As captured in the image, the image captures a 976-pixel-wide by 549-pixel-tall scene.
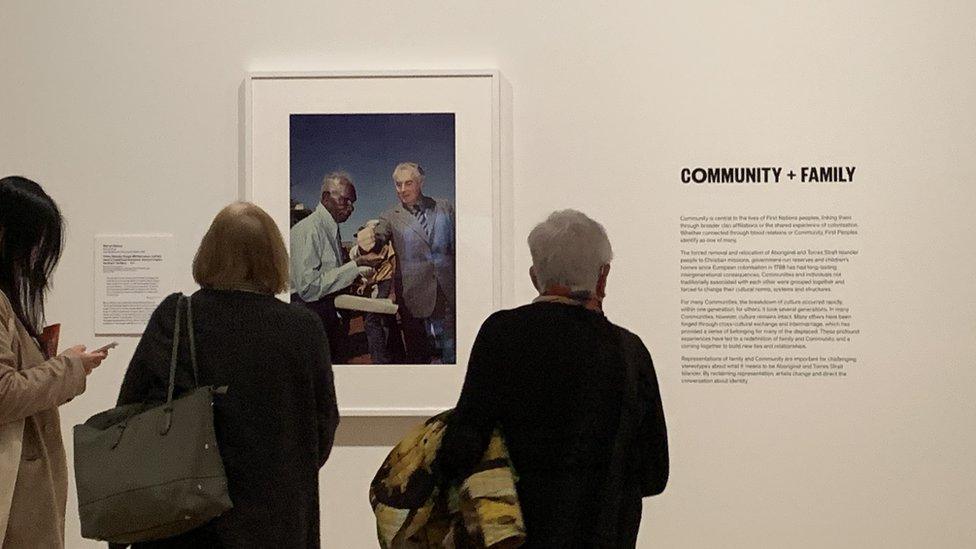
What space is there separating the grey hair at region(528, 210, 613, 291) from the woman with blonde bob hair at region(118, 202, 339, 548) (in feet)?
2.09

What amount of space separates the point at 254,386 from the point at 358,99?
162 cm

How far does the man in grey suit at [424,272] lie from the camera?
4.06 metres

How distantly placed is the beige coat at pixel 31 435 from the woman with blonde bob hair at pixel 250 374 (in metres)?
0.18

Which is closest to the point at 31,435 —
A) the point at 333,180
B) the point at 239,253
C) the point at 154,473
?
the point at 154,473

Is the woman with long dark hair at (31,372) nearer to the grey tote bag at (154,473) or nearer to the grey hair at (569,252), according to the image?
the grey tote bag at (154,473)

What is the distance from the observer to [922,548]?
4066 millimetres

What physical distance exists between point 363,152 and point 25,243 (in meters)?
1.50

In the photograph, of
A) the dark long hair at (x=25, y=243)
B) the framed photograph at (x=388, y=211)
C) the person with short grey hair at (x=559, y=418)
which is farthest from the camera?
the framed photograph at (x=388, y=211)

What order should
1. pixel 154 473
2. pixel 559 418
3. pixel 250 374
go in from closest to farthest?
pixel 559 418 < pixel 154 473 < pixel 250 374

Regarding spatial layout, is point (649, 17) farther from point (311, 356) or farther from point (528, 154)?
point (311, 356)

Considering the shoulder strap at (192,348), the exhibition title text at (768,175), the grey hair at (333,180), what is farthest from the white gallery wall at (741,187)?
the shoulder strap at (192,348)

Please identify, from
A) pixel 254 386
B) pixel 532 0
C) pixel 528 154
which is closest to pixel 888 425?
pixel 528 154

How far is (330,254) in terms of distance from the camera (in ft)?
13.4

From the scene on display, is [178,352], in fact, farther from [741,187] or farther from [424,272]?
[741,187]
